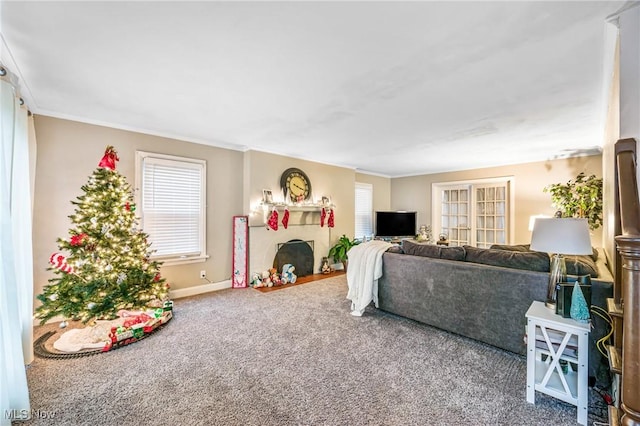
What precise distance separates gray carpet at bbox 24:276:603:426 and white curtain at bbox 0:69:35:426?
0.83 ft

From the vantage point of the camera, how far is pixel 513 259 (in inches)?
95.3

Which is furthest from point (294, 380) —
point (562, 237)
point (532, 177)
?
point (532, 177)

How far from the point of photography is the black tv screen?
6.89m

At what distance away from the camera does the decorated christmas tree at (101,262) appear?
2.49 meters

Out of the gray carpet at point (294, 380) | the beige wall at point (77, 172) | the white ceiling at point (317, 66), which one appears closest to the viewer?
the white ceiling at point (317, 66)

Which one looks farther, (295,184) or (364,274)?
(295,184)

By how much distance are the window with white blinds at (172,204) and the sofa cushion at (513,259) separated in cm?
379

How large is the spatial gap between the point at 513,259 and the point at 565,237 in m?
0.69

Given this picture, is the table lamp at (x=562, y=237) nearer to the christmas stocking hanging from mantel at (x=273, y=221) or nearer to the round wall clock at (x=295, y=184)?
the christmas stocking hanging from mantel at (x=273, y=221)

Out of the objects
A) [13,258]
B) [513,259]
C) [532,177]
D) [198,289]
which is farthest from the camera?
[532,177]

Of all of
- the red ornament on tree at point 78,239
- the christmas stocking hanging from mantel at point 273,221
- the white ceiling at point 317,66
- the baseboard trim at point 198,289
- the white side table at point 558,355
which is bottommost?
the baseboard trim at point 198,289

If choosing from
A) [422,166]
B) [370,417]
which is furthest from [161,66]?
[422,166]

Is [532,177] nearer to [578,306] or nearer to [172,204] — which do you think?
[578,306]

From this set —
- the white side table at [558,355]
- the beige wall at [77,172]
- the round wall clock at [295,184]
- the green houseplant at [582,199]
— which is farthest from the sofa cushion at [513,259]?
the beige wall at [77,172]
